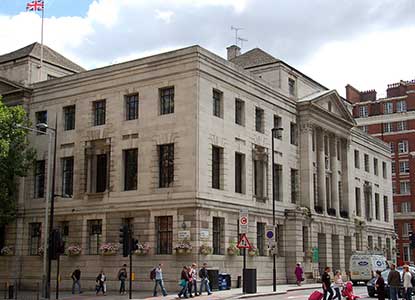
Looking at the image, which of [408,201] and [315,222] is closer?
[315,222]

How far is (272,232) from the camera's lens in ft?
120

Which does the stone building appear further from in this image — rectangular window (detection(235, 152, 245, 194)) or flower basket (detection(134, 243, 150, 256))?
flower basket (detection(134, 243, 150, 256))

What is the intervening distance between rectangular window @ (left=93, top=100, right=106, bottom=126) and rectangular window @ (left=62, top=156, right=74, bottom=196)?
10.8 ft

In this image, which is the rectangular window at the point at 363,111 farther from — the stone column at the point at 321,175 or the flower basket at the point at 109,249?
the flower basket at the point at 109,249

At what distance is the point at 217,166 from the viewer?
40.4 meters

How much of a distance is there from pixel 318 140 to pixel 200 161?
1775 centimetres

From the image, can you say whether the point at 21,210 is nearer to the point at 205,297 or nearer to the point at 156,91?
the point at 156,91

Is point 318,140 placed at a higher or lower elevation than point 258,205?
higher

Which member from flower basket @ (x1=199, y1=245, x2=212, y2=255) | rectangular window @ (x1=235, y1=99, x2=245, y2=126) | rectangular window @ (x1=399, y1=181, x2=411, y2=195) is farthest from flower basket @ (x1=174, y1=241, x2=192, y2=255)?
rectangular window @ (x1=399, y1=181, x2=411, y2=195)

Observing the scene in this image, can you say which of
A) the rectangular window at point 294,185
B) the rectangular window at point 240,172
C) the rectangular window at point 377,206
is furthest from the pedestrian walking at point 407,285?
the rectangular window at point 377,206

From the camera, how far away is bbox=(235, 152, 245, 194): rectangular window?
4244 cm

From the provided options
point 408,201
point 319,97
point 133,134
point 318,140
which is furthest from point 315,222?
point 408,201

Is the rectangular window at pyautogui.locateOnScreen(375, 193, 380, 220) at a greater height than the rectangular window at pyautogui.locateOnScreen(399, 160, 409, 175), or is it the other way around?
the rectangular window at pyautogui.locateOnScreen(399, 160, 409, 175)

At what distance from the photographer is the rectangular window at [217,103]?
4094 cm
